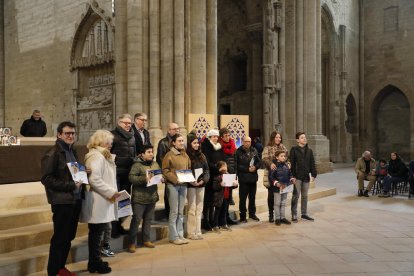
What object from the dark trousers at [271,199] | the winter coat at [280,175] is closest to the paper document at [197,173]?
the winter coat at [280,175]

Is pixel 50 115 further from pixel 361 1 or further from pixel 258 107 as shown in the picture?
pixel 361 1

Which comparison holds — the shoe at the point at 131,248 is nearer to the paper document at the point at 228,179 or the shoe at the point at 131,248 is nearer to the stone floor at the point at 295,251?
the stone floor at the point at 295,251

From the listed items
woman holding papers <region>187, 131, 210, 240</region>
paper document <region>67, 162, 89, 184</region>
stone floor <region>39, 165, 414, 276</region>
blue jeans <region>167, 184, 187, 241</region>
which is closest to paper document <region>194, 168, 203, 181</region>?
woman holding papers <region>187, 131, 210, 240</region>

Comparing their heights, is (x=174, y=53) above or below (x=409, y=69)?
below

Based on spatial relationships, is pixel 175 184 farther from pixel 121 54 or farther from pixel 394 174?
pixel 394 174

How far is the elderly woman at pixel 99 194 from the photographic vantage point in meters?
4.27

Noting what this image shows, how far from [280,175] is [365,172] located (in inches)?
184

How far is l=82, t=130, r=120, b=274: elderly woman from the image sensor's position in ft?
14.0

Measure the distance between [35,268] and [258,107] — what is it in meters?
13.7

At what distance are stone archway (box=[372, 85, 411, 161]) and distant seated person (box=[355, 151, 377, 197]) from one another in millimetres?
11768

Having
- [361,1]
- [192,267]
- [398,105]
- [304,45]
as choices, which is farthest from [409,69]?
[192,267]

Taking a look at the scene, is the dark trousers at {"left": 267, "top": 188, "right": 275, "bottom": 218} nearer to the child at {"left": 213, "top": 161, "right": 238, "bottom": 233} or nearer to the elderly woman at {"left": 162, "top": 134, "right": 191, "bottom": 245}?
the child at {"left": 213, "top": 161, "right": 238, "bottom": 233}

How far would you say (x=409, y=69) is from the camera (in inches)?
803

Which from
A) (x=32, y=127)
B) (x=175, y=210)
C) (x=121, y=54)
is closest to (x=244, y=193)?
(x=175, y=210)
